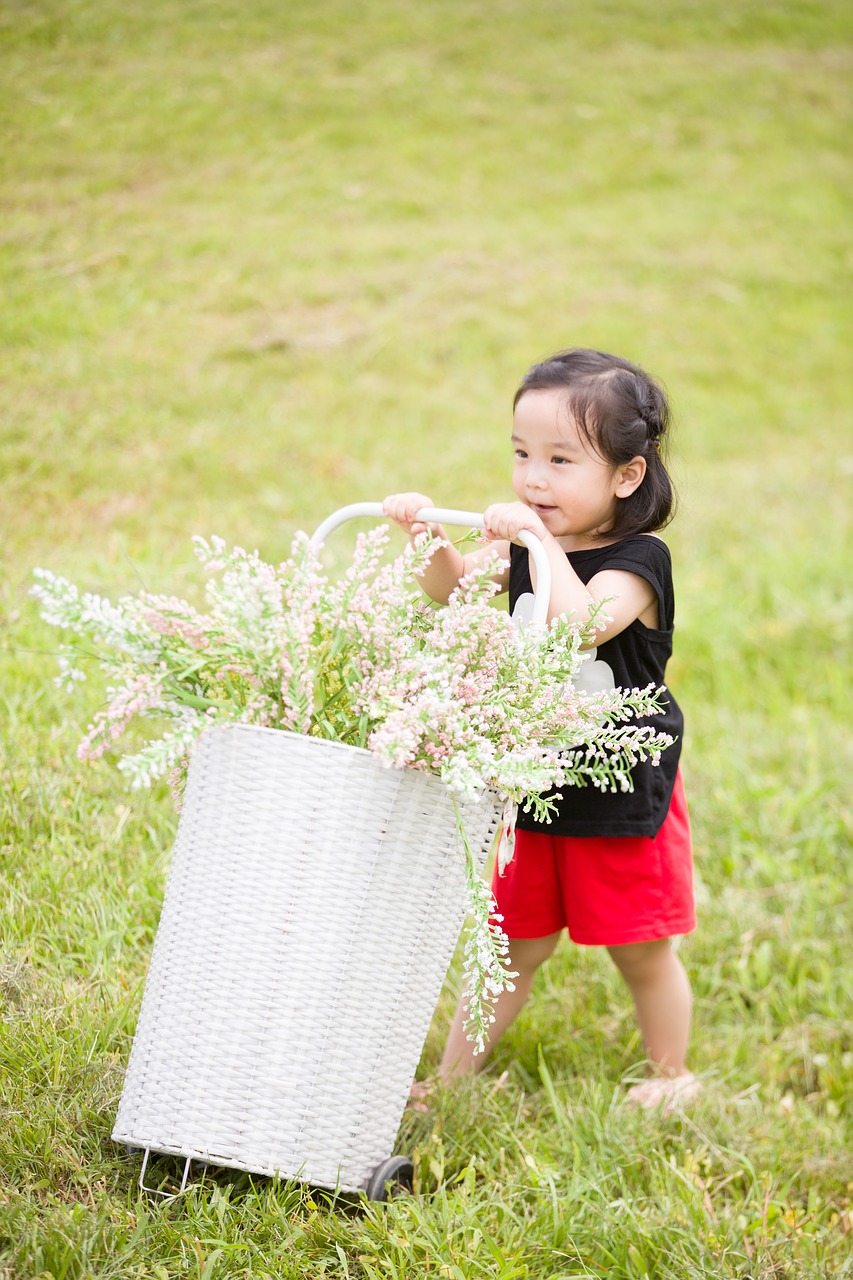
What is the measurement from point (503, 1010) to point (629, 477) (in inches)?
46.7

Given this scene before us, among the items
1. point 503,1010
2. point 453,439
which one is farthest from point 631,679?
A: point 453,439

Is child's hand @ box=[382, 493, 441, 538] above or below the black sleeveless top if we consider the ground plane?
above

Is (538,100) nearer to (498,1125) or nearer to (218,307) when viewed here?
(218,307)

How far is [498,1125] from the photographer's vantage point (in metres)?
2.31

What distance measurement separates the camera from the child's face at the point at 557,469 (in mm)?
2195

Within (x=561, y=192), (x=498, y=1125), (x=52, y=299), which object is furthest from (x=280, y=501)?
(x=561, y=192)

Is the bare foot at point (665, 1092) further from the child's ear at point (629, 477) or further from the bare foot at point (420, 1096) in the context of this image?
the child's ear at point (629, 477)

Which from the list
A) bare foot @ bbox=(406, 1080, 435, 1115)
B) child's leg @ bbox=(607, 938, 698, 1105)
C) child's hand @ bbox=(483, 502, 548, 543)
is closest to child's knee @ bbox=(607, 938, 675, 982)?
child's leg @ bbox=(607, 938, 698, 1105)

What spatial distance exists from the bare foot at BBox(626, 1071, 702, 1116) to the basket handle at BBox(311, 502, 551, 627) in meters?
1.17

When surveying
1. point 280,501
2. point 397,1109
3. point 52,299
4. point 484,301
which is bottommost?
point 397,1109

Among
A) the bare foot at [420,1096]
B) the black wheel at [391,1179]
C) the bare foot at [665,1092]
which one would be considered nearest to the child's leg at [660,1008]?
Answer: the bare foot at [665,1092]

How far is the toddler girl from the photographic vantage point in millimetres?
2178

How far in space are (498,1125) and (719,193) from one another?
780 centimetres

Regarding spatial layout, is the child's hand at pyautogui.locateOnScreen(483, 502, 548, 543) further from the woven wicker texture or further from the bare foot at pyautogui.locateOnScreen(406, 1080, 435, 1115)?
the bare foot at pyautogui.locateOnScreen(406, 1080, 435, 1115)
